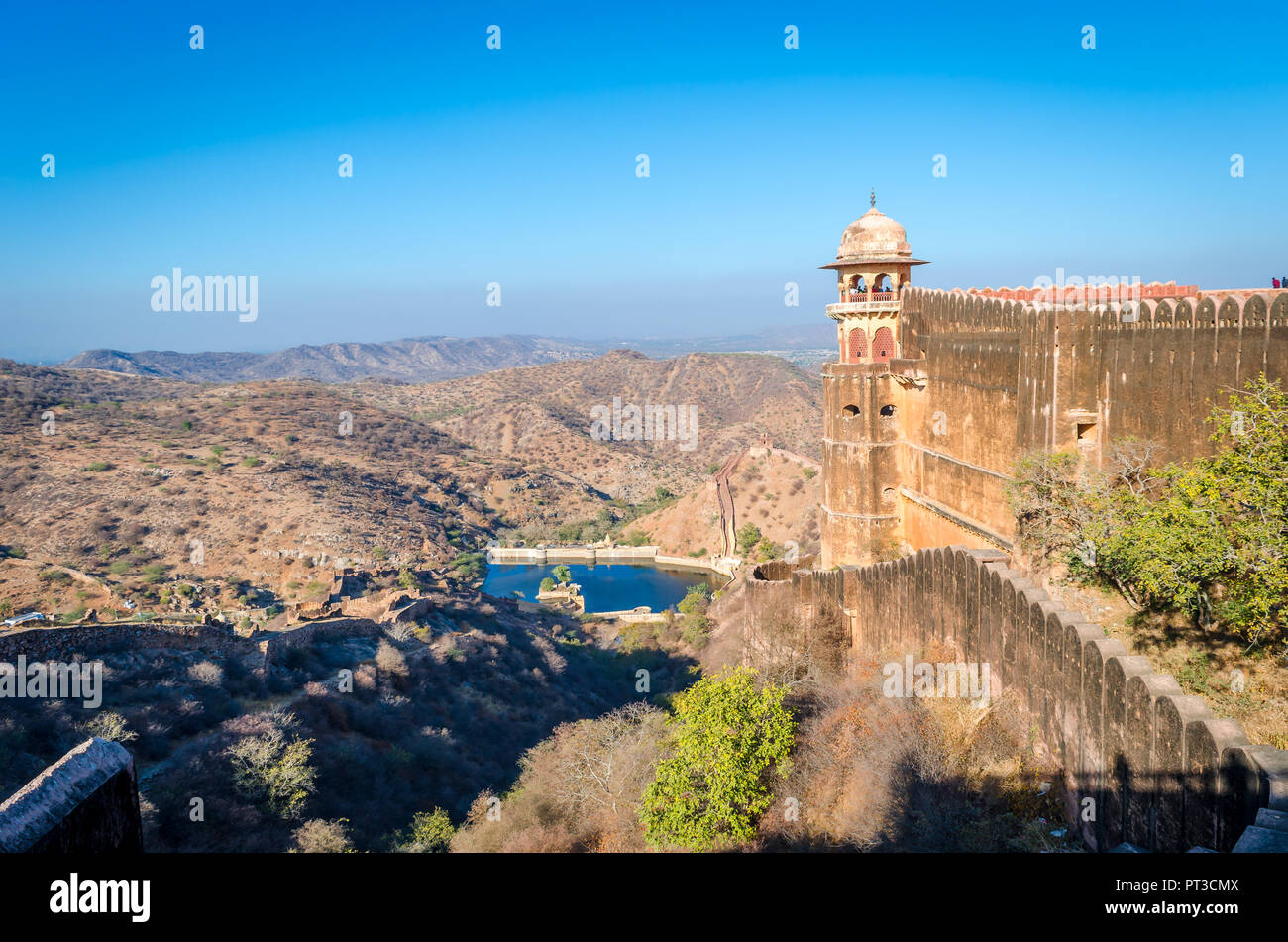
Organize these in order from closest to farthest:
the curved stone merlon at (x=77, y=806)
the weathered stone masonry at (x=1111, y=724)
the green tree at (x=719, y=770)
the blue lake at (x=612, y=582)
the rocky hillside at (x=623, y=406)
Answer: the curved stone merlon at (x=77, y=806) < the weathered stone masonry at (x=1111, y=724) < the green tree at (x=719, y=770) < the blue lake at (x=612, y=582) < the rocky hillside at (x=623, y=406)

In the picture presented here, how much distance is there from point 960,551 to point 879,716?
2307 mm

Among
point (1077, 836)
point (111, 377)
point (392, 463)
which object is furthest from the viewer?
point (111, 377)

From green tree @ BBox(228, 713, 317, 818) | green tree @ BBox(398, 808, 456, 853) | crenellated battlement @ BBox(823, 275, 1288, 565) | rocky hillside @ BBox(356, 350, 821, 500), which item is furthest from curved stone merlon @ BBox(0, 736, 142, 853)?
rocky hillside @ BBox(356, 350, 821, 500)

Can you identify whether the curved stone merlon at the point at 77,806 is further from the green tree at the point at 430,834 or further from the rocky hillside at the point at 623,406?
the rocky hillside at the point at 623,406

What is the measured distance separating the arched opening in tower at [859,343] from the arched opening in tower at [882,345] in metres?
0.19

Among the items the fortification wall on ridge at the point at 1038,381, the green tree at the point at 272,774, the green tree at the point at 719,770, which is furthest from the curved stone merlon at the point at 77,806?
the green tree at the point at 272,774

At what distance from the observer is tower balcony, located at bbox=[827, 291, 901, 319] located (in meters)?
18.8

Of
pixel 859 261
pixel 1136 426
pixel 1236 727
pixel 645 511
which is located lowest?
pixel 645 511

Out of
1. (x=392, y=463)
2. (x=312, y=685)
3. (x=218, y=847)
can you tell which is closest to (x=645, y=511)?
(x=392, y=463)

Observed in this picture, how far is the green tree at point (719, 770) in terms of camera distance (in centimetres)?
1077

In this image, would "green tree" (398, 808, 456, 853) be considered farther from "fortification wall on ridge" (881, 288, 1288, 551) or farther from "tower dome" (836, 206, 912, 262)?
"tower dome" (836, 206, 912, 262)

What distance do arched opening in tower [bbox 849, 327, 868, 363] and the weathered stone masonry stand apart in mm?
8309

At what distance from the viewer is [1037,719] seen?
8.50 metres

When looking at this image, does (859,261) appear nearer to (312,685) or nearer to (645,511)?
(312,685)
